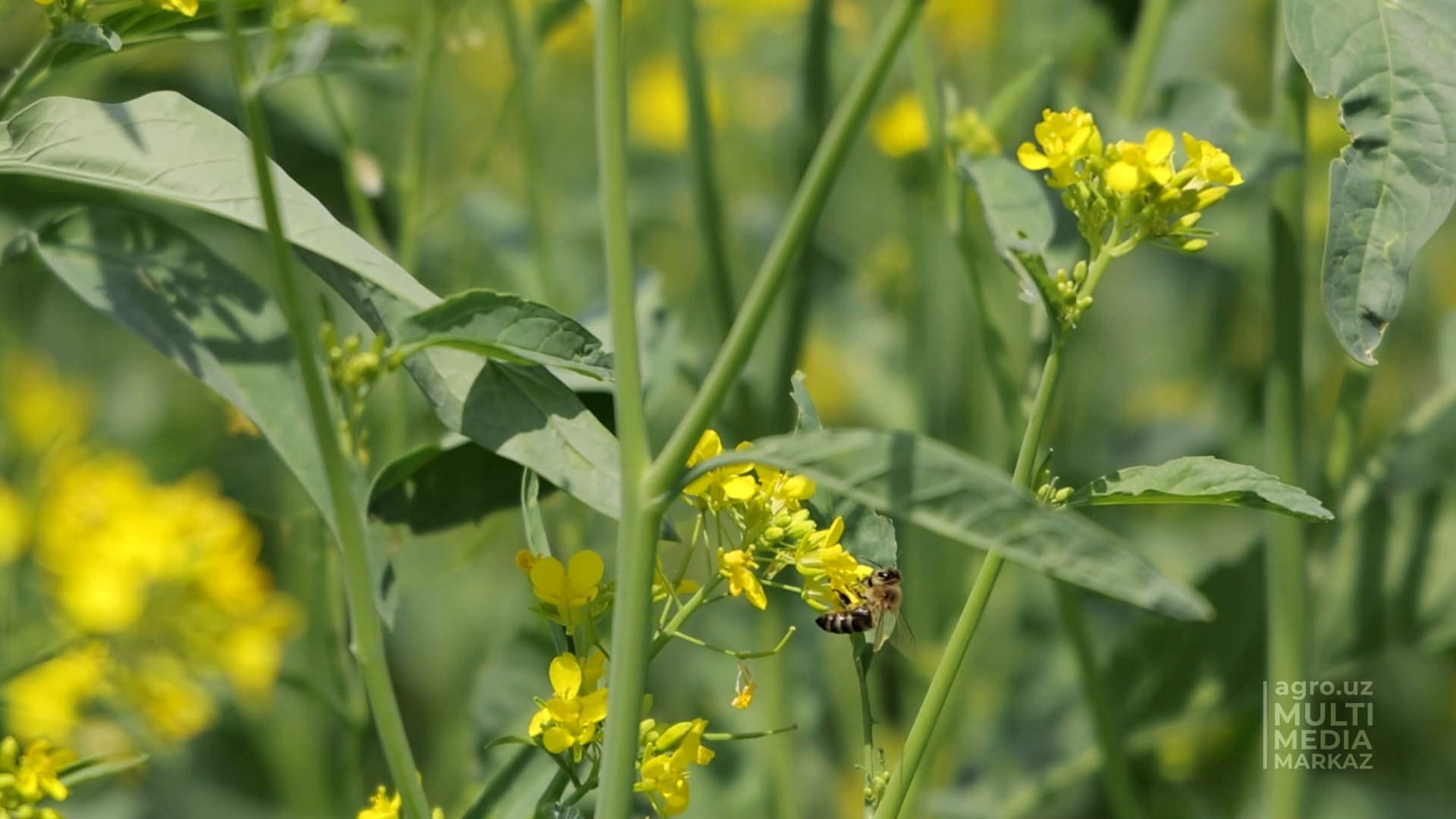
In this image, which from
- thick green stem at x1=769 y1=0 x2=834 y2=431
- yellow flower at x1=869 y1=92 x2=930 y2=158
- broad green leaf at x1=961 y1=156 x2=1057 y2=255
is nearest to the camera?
broad green leaf at x1=961 y1=156 x2=1057 y2=255

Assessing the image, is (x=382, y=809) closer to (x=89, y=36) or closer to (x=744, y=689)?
(x=744, y=689)

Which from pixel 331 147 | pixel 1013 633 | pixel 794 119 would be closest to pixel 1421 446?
pixel 1013 633

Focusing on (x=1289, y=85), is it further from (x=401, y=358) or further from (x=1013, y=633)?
(x=1013, y=633)

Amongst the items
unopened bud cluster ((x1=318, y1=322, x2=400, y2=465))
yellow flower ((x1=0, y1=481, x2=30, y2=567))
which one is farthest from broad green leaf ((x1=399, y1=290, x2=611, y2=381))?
yellow flower ((x1=0, y1=481, x2=30, y2=567))

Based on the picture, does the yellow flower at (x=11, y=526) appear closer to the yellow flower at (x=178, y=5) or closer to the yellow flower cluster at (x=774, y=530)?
the yellow flower at (x=178, y=5)

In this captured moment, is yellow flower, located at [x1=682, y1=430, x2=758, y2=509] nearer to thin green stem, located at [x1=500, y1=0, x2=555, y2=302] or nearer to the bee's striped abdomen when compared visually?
the bee's striped abdomen

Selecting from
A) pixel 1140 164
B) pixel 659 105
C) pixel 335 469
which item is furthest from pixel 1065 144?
pixel 659 105
